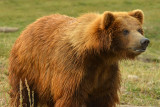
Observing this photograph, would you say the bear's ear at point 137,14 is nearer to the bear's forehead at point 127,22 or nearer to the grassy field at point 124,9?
the bear's forehead at point 127,22

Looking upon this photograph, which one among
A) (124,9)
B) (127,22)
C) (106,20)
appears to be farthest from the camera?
(124,9)

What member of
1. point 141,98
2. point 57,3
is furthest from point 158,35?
point 141,98

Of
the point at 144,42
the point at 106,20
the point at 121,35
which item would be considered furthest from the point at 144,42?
the point at 106,20

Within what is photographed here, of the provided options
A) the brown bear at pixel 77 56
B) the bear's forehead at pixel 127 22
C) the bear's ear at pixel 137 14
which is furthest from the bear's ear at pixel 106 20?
the bear's ear at pixel 137 14

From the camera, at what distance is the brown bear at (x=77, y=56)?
14.7 ft

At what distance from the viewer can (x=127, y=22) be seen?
4.57 meters

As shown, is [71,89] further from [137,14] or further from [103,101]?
[137,14]

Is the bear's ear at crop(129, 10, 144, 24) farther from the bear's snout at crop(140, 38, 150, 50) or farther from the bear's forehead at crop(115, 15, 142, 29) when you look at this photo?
the bear's snout at crop(140, 38, 150, 50)

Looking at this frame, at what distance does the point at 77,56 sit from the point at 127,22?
0.81 metres

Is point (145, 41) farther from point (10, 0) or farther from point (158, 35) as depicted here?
point (10, 0)

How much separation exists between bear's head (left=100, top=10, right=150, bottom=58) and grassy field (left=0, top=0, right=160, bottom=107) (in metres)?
2.24

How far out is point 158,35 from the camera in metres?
18.2

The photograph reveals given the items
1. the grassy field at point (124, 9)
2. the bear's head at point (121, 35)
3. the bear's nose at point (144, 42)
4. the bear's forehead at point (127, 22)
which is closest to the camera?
the bear's nose at point (144, 42)

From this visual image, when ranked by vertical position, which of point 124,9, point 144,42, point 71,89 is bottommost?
point 124,9
